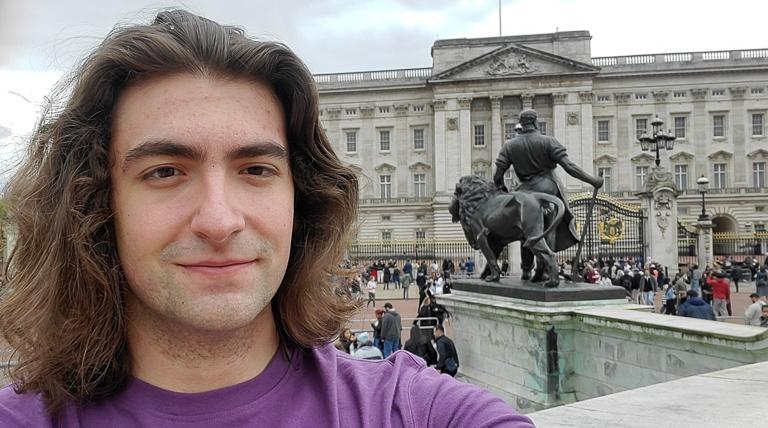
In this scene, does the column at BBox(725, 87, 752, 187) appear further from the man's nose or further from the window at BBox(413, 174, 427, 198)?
the man's nose

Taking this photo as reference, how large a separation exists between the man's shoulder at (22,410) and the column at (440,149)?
162 ft

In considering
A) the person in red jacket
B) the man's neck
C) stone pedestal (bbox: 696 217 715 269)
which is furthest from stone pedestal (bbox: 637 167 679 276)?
the man's neck

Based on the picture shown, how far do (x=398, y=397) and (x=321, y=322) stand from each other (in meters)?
0.38

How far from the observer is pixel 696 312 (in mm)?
10562

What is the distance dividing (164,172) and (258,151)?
0.66ft

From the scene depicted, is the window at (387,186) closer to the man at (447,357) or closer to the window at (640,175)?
the window at (640,175)

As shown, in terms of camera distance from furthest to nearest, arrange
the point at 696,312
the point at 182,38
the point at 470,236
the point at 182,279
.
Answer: the point at 696,312 → the point at 470,236 → the point at 182,38 → the point at 182,279

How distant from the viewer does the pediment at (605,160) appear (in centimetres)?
5025

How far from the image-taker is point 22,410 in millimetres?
1209

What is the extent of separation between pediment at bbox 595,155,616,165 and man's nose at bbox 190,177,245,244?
2068 inches

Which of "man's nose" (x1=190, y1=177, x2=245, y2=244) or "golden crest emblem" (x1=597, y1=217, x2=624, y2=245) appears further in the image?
"golden crest emblem" (x1=597, y1=217, x2=624, y2=245)

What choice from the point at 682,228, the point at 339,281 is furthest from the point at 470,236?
the point at 682,228

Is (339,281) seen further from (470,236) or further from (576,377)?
(470,236)

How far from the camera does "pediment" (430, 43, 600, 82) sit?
162 ft
